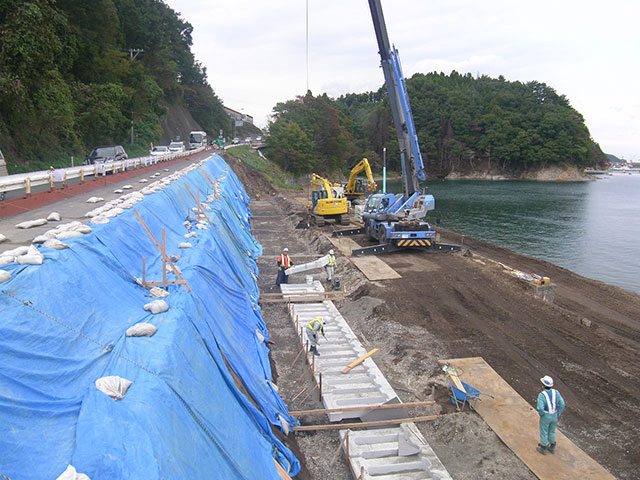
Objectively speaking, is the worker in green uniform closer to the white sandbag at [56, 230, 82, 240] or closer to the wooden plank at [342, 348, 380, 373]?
the wooden plank at [342, 348, 380, 373]

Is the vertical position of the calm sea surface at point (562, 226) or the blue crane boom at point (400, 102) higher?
the blue crane boom at point (400, 102)

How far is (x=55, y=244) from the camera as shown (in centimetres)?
659

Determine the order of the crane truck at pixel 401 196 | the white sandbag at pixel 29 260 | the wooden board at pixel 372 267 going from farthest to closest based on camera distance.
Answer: the crane truck at pixel 401 196 < the wooden board at pixel 372 267 < the white sandbag at pixel 29 260

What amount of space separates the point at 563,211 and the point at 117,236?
171 feet

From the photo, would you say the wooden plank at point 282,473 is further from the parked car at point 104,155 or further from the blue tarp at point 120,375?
the parked car at point 104,155

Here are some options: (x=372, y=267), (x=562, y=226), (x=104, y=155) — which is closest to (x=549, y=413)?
(x=372, y=267)

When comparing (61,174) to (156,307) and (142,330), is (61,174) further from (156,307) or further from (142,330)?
(142,330)

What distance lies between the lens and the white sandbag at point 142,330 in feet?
18.5

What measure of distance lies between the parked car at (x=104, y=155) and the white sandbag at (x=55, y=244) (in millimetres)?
21134

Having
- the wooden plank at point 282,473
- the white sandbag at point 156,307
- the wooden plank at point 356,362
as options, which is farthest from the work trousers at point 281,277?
the wooden plank at point 282,473

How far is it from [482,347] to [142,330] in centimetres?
911

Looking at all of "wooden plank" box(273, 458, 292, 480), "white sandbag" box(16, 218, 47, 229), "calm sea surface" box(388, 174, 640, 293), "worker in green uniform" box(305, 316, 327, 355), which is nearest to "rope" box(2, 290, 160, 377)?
"wooden plank" box(273, 458, 292, 480)

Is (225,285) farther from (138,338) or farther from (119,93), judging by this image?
(119,93)

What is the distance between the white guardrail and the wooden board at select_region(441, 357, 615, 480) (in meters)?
13.8
